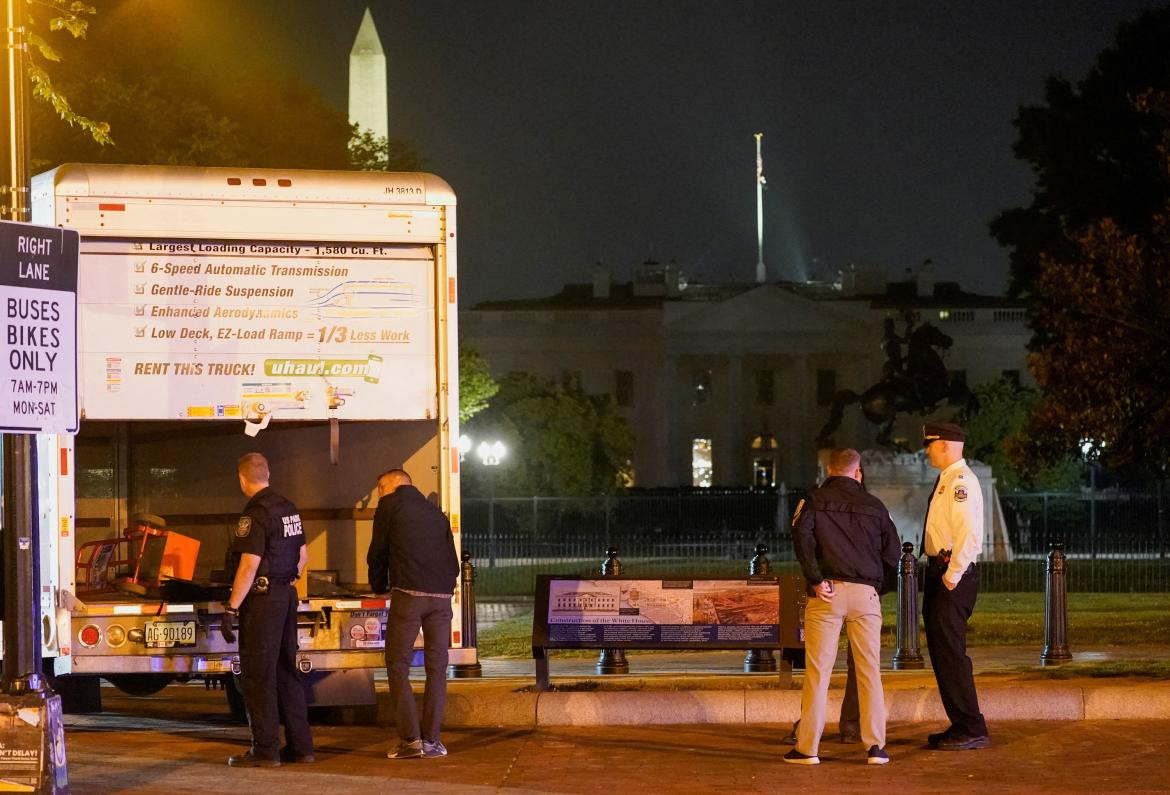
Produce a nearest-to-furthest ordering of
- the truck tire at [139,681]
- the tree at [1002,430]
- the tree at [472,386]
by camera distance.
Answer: the truck tire at [139,681]
the tree at [472,386]
the tree at [1002,430]

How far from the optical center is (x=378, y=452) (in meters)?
12.7

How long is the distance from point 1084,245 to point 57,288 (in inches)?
468

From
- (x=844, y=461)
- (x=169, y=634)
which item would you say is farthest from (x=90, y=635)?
(x=844, y=461)

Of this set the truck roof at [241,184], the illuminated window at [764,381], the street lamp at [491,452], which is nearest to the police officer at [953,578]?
the truck roof at [241,184]

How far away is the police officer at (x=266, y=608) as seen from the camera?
35.0ft

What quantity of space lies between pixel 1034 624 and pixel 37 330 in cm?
1500

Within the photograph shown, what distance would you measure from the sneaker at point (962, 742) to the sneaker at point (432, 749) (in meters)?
3.03

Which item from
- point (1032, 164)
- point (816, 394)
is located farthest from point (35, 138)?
point (816, 394)

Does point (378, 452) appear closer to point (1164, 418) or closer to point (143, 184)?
point (143, 184)

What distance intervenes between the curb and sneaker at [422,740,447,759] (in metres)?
1.41

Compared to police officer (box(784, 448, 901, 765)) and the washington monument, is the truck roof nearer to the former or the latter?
police officer (box(784, 448, 901, 765))

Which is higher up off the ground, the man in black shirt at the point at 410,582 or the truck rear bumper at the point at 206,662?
the man in black shirt at the point at 410,582

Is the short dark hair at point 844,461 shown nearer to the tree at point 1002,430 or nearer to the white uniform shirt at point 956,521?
the white uniform shirt at point 956,521

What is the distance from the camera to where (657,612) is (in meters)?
12.8
